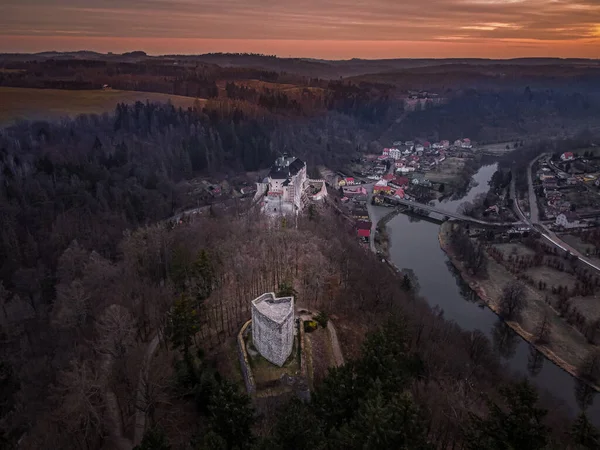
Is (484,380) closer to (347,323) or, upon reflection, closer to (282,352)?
(347,323)

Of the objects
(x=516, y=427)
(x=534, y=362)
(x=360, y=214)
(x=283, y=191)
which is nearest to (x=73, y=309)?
(x=516, y=427)

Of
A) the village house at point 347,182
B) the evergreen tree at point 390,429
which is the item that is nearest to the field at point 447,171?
the village house at point 347,182

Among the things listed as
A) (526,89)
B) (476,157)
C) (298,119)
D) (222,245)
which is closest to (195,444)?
(222,245)

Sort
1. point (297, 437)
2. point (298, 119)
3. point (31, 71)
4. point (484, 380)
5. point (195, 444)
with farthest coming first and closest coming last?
point (298, 119), point (31, 71), point (484, 380), point (195, 444), point (297, 437)

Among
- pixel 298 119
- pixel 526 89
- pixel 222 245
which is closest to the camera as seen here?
pixel 222 245

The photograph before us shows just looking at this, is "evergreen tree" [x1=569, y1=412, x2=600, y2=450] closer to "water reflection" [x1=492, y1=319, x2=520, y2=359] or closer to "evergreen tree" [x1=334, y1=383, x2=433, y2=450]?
"evergreen tree" [x1=334, y1=383, x2=433, y2=450]
